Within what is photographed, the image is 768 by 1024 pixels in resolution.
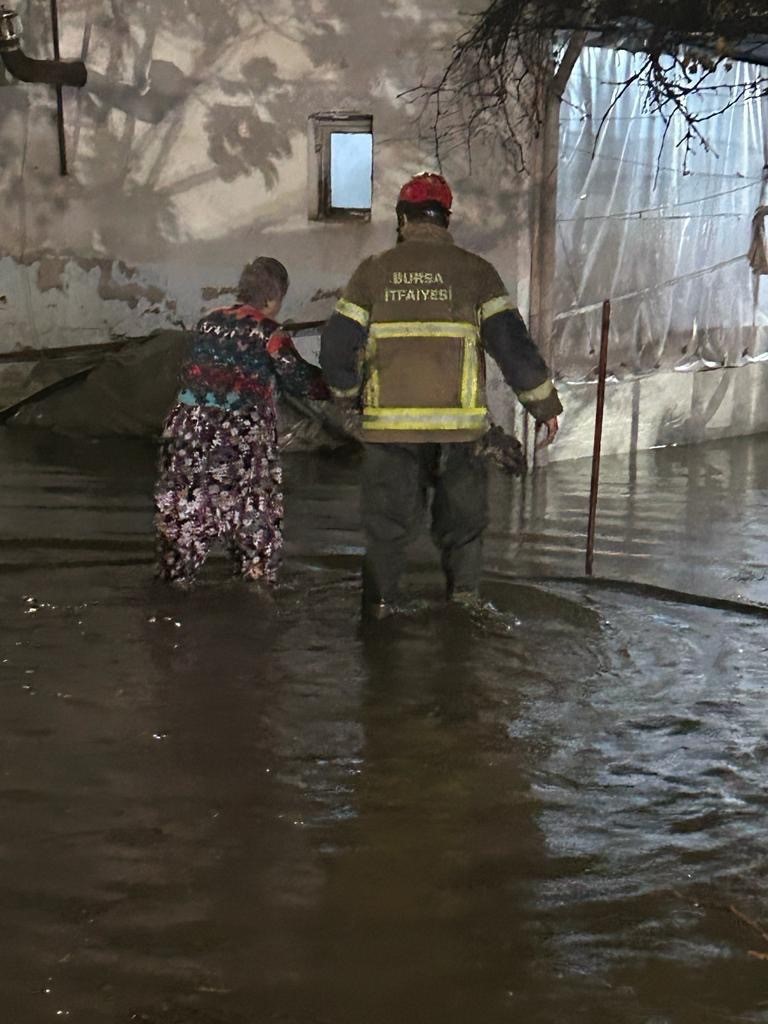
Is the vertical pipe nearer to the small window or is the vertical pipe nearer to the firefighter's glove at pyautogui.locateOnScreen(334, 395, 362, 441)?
the small window

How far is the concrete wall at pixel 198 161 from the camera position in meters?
9.66

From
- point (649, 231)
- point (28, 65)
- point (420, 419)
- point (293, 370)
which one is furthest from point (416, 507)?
point (28, 65)

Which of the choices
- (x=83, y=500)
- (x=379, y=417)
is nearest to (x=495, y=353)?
(x=379, y=417)

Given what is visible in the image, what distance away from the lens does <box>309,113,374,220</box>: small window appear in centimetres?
998

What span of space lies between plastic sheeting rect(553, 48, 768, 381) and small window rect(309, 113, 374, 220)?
1.62 meters

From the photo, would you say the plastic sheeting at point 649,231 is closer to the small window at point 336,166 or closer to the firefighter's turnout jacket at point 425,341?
the small window at point 336,166

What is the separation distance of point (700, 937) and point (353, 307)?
3.04 meters

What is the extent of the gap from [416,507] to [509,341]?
81cm

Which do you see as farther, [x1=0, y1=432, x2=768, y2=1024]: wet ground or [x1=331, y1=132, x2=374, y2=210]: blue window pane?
[x1=331, y1=132, x2=374, y2=210]: blue window pane

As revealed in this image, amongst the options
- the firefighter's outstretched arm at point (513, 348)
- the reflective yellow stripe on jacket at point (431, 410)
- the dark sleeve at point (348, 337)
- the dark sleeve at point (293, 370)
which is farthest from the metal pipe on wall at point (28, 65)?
the firefighter's outstretched arm at point (513, 348)

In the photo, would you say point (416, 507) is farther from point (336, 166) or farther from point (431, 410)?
point (336, 166)

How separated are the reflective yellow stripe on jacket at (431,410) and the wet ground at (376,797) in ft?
2.79

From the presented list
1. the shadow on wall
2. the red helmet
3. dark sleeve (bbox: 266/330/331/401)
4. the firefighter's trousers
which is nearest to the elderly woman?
dark sleeve (bbox: 266/330/331/401)

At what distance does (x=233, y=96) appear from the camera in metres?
10.0
